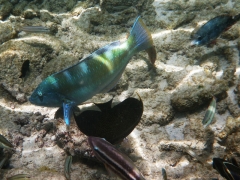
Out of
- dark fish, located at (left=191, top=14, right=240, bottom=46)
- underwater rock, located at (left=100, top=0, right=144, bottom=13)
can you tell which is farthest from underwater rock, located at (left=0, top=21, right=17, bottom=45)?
dark fish, located at (left=191, top=14, right=240, bottom=46)

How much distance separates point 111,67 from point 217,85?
168cm

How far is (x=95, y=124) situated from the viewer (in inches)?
94.4

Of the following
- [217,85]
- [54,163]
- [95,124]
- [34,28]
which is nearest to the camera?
[95,124]

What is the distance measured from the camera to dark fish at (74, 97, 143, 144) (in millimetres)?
2379

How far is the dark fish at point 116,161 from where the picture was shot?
160 cm

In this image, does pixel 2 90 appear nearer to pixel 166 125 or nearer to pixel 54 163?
pixel 54 163

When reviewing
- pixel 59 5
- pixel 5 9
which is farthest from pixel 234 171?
pixel 5 9

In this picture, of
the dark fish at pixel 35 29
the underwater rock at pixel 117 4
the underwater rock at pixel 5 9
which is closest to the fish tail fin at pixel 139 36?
the dark fish at pixel 35 29

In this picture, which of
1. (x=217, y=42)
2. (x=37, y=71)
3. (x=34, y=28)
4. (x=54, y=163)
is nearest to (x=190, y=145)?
(x=54, y=163)

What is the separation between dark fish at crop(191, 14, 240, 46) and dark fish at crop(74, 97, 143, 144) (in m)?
1.76

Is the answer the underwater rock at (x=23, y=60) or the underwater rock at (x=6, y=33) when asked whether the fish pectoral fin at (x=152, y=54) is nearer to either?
the underwater rock at (x=23, y=60)

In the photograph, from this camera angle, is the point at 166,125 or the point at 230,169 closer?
the point at 230,169

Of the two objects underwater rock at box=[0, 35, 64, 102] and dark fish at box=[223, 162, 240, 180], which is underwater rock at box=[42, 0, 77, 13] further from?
dark fish at box=[223, 162, 240, 180]

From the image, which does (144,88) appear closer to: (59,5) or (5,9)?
(59,5)
